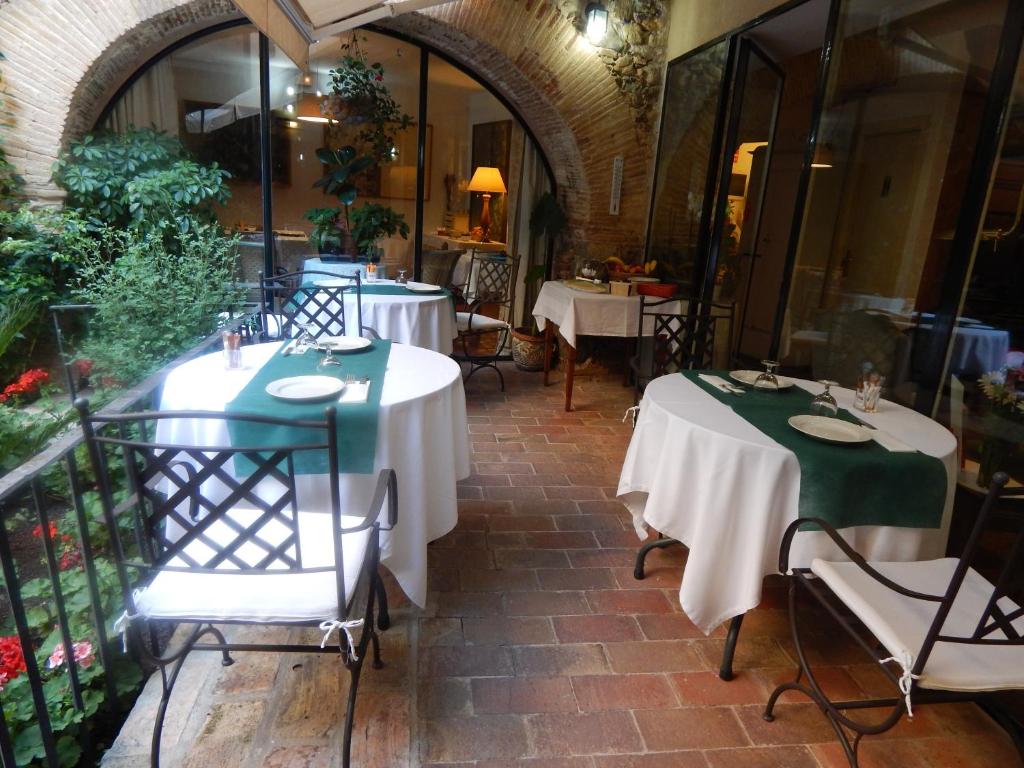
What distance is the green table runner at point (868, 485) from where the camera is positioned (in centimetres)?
170

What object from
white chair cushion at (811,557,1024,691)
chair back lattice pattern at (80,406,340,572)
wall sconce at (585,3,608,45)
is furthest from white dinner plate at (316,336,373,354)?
wall sconce at (585,3,608,45)

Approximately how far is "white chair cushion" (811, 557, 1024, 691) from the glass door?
3005 mm

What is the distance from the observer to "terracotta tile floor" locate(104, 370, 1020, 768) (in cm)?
159

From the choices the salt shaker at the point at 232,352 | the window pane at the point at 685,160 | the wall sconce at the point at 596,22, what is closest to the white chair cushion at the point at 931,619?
the salt shaker at the point at 232,352

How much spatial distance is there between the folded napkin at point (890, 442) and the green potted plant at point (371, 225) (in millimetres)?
4068

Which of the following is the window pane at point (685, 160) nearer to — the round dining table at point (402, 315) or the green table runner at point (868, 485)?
the round dining table at point (402, 315)

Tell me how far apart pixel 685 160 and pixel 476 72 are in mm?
2068

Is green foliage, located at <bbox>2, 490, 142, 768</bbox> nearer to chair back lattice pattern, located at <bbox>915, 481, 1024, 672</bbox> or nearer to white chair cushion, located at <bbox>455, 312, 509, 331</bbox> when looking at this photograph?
chair back lattice pattern, located at <bbox>915, 481, 1024, 672</bbox>

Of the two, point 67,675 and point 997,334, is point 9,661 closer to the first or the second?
point 67,675

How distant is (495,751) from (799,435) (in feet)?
4.12

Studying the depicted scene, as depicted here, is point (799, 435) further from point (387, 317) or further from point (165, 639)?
point (387, 317)

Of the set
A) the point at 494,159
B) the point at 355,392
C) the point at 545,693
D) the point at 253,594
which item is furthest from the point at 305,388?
the point at 494,159

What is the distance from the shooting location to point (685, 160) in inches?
197

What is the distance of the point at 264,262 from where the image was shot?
Result: 5.30 metres
